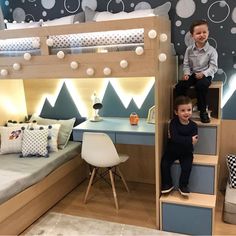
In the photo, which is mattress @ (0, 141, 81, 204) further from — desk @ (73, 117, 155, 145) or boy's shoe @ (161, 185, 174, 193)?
boy's shoe @ (161, 185, 174, 193)

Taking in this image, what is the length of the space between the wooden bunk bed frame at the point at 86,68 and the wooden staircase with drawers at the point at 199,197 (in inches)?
4.9

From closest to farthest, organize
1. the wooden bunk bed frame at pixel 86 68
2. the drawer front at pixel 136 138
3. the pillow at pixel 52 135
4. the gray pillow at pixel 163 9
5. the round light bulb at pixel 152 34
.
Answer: the round light bulb at pixel 152 34 → the wooden bunk bed frame at pixel 86 68 → the drawer front at pixel 136 138 → the gray pillow at pixel 163 9 → the pillow at pixel 52 135

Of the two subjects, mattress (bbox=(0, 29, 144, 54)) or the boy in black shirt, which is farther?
the boy in black shirt

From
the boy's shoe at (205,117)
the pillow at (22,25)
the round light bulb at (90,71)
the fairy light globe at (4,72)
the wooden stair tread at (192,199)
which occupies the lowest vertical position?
the wooden stair tread at (192,199)

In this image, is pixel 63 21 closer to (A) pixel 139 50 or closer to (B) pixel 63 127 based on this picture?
(B) pixel 63 127

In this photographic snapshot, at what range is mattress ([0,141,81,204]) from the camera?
90.6 inches

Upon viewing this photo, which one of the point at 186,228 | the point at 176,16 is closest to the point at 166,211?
the point at 186,228

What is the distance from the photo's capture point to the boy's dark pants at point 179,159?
2.31 meters

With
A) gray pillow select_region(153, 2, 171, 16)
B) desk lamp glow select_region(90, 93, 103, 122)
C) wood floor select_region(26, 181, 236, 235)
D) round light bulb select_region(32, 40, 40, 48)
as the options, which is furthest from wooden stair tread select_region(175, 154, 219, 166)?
round light bulb select_region(32, 40, 40, 48)

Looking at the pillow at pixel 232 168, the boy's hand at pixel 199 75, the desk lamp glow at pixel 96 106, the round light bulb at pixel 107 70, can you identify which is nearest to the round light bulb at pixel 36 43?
the round light bulb at pixel 107 70

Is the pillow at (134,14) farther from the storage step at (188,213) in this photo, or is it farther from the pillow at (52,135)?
the storage step at (188,213)

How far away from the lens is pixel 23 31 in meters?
2.40

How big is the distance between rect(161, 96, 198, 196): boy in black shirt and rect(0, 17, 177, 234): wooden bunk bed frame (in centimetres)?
8

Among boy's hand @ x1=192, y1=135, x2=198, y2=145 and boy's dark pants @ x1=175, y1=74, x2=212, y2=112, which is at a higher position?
boy's dark pants @ x1=175, y1=74, x2=212, y2=112
